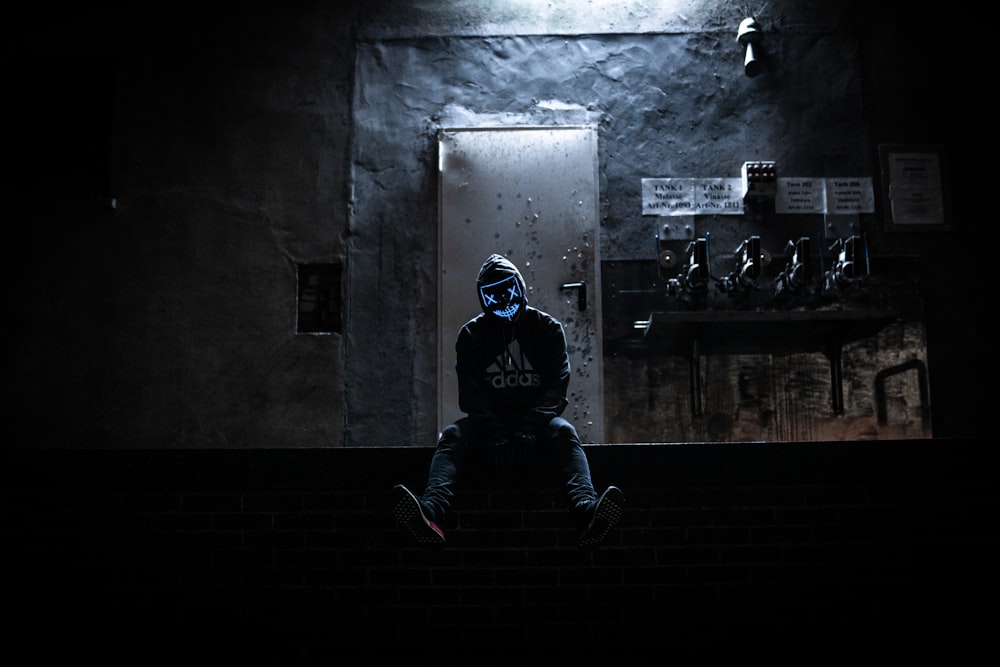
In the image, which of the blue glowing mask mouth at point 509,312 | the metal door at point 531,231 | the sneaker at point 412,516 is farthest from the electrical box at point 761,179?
the sneaker at point 412,516

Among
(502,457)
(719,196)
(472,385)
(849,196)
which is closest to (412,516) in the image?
(502,457)

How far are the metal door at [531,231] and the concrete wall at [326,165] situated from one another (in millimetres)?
150

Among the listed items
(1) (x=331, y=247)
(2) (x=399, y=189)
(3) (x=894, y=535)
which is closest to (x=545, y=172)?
(2) (x=399, y=189)

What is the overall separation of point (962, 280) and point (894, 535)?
124 inches

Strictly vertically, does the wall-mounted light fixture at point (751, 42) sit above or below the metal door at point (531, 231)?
above

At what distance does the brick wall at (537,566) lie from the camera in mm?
3217

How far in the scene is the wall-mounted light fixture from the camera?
5746mm

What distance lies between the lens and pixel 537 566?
3.28 meters

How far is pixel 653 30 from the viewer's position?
6039 mm

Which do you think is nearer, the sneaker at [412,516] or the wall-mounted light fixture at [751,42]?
the sneaker at [412,516]

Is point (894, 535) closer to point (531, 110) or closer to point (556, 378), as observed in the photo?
point (556, 378)

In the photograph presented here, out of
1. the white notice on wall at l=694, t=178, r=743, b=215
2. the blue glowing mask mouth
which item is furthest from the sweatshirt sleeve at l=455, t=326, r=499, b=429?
the white notice on wall at l=694, t=178, r=743, b=215

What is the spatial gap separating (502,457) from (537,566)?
1.47 ft

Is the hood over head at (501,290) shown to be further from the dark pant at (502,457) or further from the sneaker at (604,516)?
the sneaker at (604,516)
